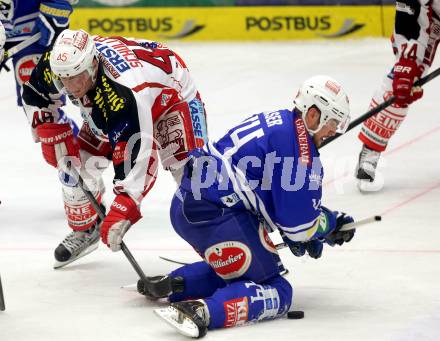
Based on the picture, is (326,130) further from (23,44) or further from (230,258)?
(23,44)

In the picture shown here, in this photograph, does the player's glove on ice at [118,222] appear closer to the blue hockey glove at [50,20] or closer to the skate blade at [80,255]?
the skate blade at [80,255]

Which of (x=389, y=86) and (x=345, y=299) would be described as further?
(x=389, y=86)

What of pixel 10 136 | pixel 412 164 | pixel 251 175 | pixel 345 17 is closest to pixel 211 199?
pixel 251 175

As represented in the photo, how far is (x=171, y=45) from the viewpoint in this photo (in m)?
10.4

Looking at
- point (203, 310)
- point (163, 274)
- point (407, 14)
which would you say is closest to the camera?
point (203, 310)

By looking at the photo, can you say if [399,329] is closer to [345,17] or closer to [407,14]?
[407,14]

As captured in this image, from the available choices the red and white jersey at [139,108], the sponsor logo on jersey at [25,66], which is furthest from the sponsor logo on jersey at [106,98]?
the sponsor logo on jersey at [25,66]

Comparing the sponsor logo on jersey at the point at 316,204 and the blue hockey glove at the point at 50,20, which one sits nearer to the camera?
the sponsor logo on jersey at the point at 316,204

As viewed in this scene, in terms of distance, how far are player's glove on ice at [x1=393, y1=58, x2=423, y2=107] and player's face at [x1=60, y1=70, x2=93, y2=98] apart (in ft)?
6.82

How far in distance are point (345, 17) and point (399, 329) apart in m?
5.67

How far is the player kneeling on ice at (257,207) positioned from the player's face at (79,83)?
22.3 inches

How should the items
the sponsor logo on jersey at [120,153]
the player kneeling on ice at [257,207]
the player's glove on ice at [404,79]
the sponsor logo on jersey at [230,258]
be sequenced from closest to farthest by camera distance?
the player kneeling on ice at [257,207], the sponsor logo on jersey at [230,258], the sponsor logo on jersey at [120,153], the player's glove on ice at [404,79]

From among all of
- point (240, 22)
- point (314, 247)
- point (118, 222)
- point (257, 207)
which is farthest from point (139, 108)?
point (240, 22)

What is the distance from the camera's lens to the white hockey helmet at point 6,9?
6.53 metres
